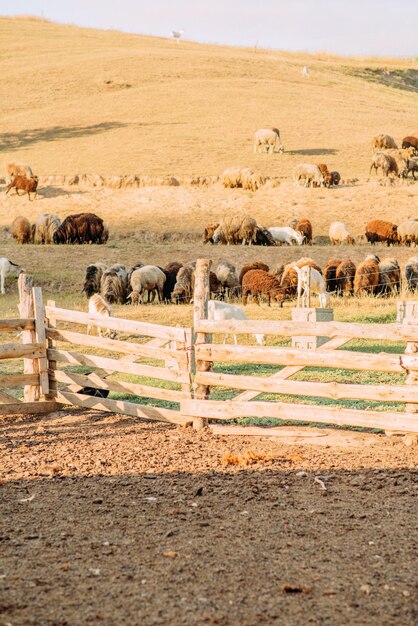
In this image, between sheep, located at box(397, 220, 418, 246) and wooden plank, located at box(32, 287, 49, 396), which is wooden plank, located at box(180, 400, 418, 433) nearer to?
wooden plank, located at box(32, 287, 49, 396)

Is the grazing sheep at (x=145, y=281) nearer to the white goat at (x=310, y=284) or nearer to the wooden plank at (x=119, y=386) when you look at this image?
the white goat at (x=310, y=284)

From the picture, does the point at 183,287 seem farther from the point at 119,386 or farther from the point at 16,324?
the point at 119,386

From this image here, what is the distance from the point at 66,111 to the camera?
56000 millimetres

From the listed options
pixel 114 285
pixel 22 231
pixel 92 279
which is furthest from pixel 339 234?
pixel 22 231

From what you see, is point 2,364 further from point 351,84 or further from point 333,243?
point 351,84

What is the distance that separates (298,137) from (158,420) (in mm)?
40603

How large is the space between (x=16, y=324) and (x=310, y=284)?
11350 millimetres

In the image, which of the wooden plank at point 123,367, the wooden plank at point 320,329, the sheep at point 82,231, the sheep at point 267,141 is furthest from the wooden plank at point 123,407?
the sheep at point 267,141

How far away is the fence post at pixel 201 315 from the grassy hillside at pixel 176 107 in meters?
31.4

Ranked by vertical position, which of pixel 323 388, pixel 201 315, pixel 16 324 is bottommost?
pixel 323 388

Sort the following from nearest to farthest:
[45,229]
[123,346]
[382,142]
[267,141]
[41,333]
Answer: [123,346] → [41,333] → [45,229] → [382,142] → [267,141]

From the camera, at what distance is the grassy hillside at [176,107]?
4600cm

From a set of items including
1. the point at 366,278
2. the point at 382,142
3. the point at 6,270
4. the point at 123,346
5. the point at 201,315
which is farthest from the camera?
the point at 382,142

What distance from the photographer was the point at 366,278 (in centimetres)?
2358
